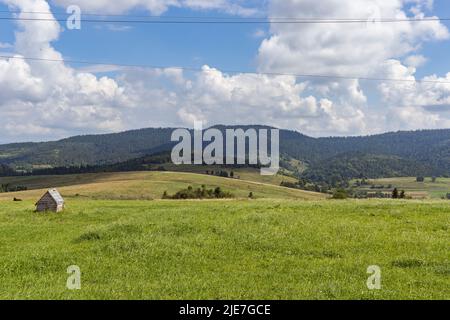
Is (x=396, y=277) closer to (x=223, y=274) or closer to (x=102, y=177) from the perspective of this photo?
(x=223, y=274)

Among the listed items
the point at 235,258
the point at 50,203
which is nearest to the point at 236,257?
the point at 235,258

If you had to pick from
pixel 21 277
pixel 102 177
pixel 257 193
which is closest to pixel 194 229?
pixel 21 277

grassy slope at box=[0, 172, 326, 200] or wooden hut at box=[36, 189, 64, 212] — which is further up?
grassy slope at box=[0, 172, 326, 200]

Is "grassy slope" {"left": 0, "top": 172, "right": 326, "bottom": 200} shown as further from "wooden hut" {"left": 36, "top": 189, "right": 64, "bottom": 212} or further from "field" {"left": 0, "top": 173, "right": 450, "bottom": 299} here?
"field" {"left": 0, "top": 173, "right": 450, "bottom": 299}

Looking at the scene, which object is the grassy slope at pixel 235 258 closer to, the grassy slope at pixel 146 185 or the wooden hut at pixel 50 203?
the wooden hut at pixel 50 203

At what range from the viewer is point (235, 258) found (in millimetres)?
21141

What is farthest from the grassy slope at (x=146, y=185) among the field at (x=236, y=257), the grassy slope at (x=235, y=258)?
the grassy slope at (x=235, y=258)

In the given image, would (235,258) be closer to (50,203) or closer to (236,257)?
(236,257)

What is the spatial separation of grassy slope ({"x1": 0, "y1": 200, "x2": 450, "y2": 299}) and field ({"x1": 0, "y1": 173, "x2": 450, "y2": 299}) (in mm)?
49

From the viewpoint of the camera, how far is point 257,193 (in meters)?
165

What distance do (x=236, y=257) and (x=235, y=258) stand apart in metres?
0.16

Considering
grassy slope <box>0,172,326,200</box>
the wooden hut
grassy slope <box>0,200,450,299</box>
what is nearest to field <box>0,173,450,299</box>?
grassy slope <box>0,200,450,299</box>

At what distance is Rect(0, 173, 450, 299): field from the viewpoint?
592 inches

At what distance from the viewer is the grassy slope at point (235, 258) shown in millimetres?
15055
